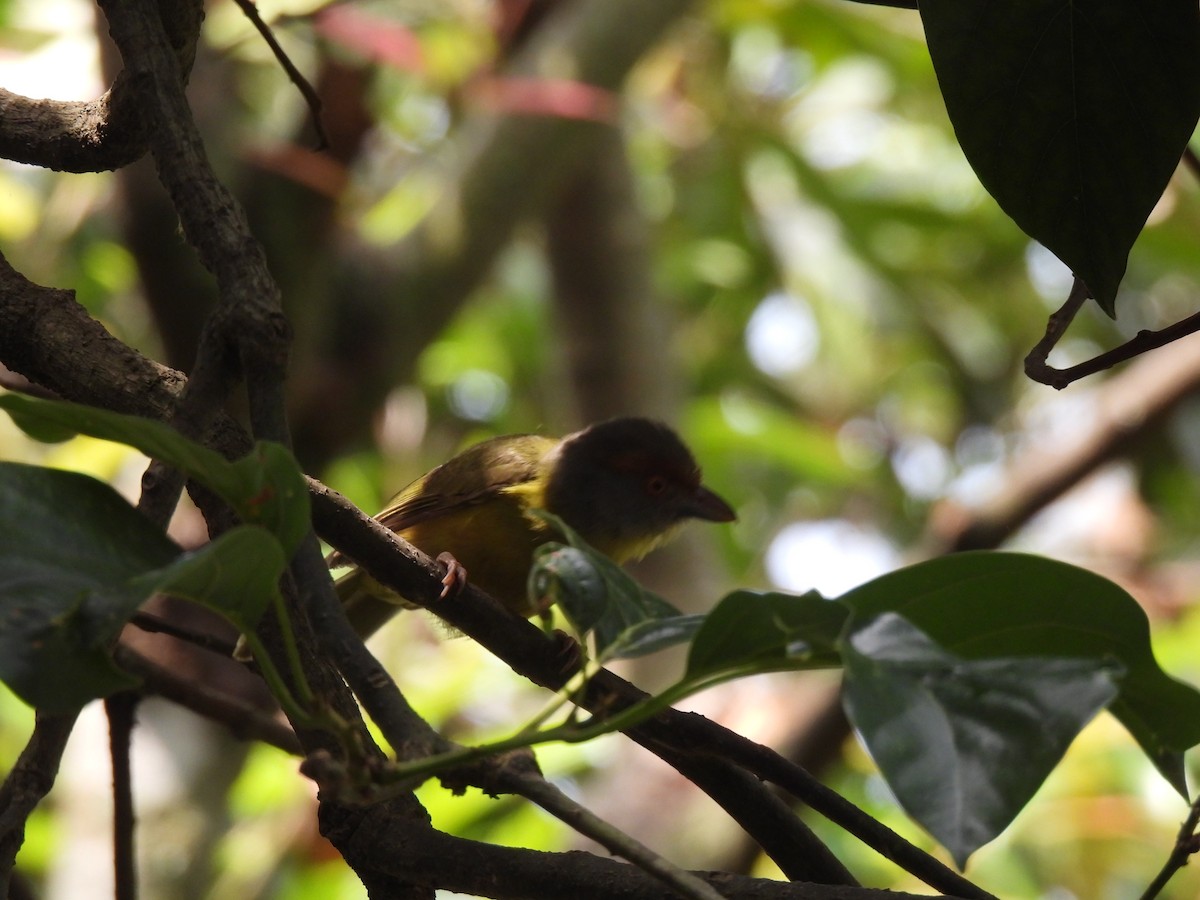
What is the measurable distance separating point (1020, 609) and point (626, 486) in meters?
3.11

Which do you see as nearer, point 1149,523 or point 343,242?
point 343,242

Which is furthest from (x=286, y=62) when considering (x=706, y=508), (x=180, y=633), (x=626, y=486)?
(x=706, y=508)

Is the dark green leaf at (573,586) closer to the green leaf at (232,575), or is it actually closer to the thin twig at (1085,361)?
the green leaf at (232,575)

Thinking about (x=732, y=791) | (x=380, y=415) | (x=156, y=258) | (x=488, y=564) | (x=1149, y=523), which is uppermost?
(x=732, y=791)

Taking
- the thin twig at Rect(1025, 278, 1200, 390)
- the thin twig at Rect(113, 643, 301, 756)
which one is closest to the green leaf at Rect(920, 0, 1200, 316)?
the thin twig at Rect(1025, 278, 1200, 390)

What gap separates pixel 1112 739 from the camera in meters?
5.34

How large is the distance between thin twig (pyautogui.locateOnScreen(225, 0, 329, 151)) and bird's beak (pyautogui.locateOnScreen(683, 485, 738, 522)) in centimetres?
237

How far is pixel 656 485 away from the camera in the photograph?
450 cm

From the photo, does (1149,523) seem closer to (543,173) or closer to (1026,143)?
(543,173)

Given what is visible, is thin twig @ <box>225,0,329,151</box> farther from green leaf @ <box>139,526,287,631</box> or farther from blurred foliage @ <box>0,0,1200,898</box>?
blurred foliage @ <box>0,0,1200,898</box>

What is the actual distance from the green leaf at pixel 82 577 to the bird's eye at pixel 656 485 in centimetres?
324

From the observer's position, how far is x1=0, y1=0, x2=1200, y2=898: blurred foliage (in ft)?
17.4

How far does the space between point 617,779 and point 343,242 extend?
8.83 ft

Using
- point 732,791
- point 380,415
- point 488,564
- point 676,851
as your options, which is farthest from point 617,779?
point 732,791
